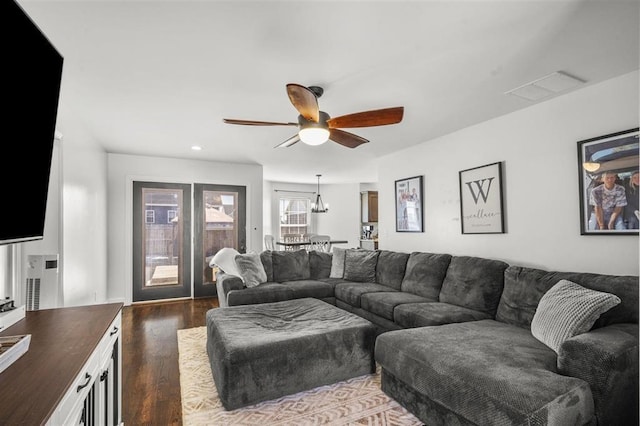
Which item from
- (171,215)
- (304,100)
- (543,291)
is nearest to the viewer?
(304,100)

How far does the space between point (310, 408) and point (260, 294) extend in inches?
73.8

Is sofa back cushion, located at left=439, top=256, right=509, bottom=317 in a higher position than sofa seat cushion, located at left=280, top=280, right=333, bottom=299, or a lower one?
higher

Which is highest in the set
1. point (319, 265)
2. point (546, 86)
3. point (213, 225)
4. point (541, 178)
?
point (546, 86)

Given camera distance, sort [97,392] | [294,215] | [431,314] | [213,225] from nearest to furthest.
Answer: [97,392] < [431,314] < [213,225] < [294,215]

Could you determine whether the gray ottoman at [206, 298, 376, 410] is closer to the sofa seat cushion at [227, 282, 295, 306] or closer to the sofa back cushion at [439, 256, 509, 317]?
the sofa seat cushion at [227, 282, 295, 306]

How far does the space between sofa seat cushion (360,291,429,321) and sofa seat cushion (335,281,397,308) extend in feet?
0.35

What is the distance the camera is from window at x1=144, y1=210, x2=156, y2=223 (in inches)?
213

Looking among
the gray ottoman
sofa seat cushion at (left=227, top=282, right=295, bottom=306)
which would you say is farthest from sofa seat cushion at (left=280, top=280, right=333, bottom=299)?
the gray ottoman

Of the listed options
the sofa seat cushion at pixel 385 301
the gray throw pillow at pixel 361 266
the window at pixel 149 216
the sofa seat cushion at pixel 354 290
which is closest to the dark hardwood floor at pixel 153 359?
the window at pixel 149 216

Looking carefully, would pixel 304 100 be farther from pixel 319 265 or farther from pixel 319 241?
pixel 319 241

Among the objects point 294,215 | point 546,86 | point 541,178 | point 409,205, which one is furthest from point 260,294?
point 294,215

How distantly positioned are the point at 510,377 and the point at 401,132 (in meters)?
3.03

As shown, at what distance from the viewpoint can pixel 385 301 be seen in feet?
11.1

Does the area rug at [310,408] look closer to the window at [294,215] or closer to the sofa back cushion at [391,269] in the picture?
the sofa back cushion at [391,269]
